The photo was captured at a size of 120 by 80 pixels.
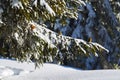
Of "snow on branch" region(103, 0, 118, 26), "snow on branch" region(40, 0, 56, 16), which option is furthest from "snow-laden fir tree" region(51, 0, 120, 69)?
"snow on branch" region(40, 0, 56, 16)

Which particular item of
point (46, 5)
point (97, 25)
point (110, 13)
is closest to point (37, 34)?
point (46, 5)

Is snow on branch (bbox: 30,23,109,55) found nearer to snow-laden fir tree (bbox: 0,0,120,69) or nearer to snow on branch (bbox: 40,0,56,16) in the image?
snow-laden fir tree (bbox: 0,0,120,69)

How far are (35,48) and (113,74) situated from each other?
57.6 inches

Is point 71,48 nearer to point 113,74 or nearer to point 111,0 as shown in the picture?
point 113,74

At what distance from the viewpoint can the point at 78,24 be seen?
57.9ft

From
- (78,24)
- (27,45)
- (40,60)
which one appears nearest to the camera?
(27,45)

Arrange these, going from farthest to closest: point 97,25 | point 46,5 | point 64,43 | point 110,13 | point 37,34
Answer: point 110,13
point 97,25
point 64,43
point 37,34
point 46,5

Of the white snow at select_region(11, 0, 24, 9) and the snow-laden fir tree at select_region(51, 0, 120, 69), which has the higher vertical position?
the snow-laden fir tree at select_region(51, 0, 120, 69)

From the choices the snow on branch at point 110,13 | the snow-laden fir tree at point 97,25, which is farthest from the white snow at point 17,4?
the snow on branch at point 110,13

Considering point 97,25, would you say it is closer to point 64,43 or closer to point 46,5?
point 64,43

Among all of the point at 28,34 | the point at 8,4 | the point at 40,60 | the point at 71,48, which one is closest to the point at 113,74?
the point at 71,48

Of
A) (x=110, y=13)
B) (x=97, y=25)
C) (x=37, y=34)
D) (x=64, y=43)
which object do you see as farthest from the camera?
(x=110, y=13)

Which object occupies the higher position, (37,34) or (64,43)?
(37,34)

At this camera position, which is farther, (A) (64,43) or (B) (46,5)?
(A) (64,43)
